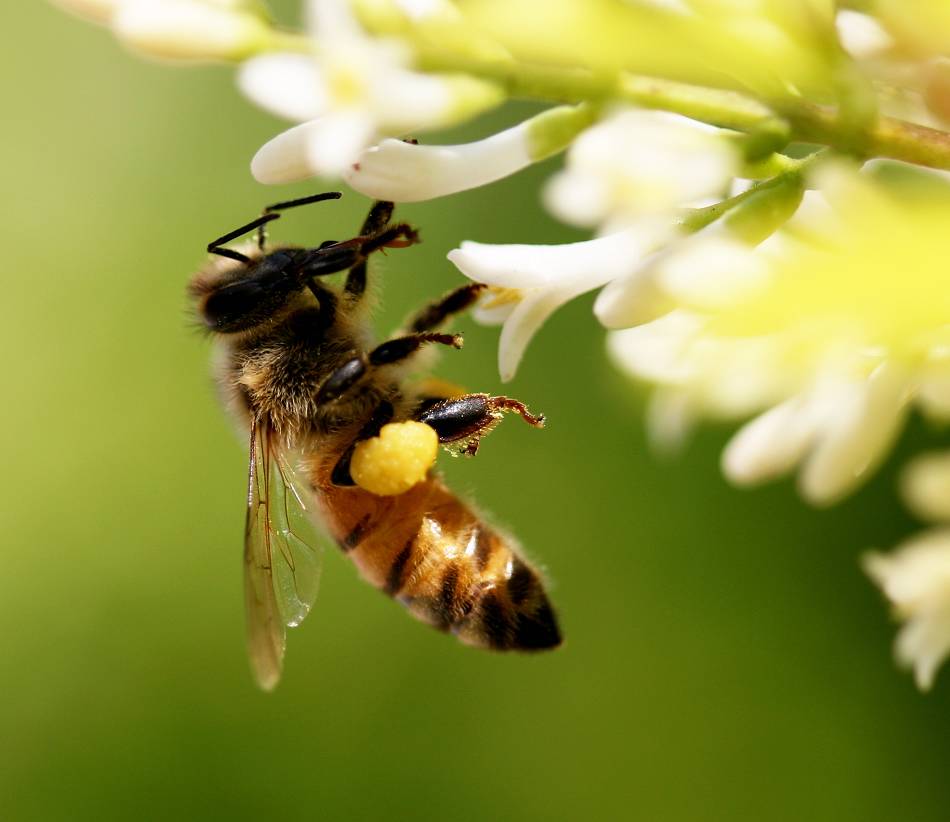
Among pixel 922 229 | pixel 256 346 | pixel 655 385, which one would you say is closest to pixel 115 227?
pixel 256 346

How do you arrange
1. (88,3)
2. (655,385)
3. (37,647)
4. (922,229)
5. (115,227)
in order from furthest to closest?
(115,227) → (37,647) → (655,385) → (88,3) → (922,229)

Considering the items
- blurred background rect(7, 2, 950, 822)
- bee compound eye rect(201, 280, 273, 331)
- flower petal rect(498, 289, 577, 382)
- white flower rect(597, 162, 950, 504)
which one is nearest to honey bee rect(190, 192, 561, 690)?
bee compound eye rect(201, 280, 273, 331)

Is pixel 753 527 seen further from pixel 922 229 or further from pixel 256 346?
pixel 922 229

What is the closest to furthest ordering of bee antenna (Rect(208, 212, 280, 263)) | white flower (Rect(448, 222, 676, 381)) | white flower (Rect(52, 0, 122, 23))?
1. white flower (Rect(52, 0, 122, 23))
2. white flower (Rect(448, 222, 676, 381))
3. bee antenna (Rect(208, 212, 280, 263))

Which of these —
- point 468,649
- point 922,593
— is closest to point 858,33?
point 922,593

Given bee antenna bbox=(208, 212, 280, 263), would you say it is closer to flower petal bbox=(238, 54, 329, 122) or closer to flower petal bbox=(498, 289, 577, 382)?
flower petal bbox=(498, 289, 577, 382)

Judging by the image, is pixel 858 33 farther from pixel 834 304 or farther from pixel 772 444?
pixel 834 304

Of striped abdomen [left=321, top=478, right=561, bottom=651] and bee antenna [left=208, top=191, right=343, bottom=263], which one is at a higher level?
bee antenna [left=208, top=191, right=343, bottom=263]
